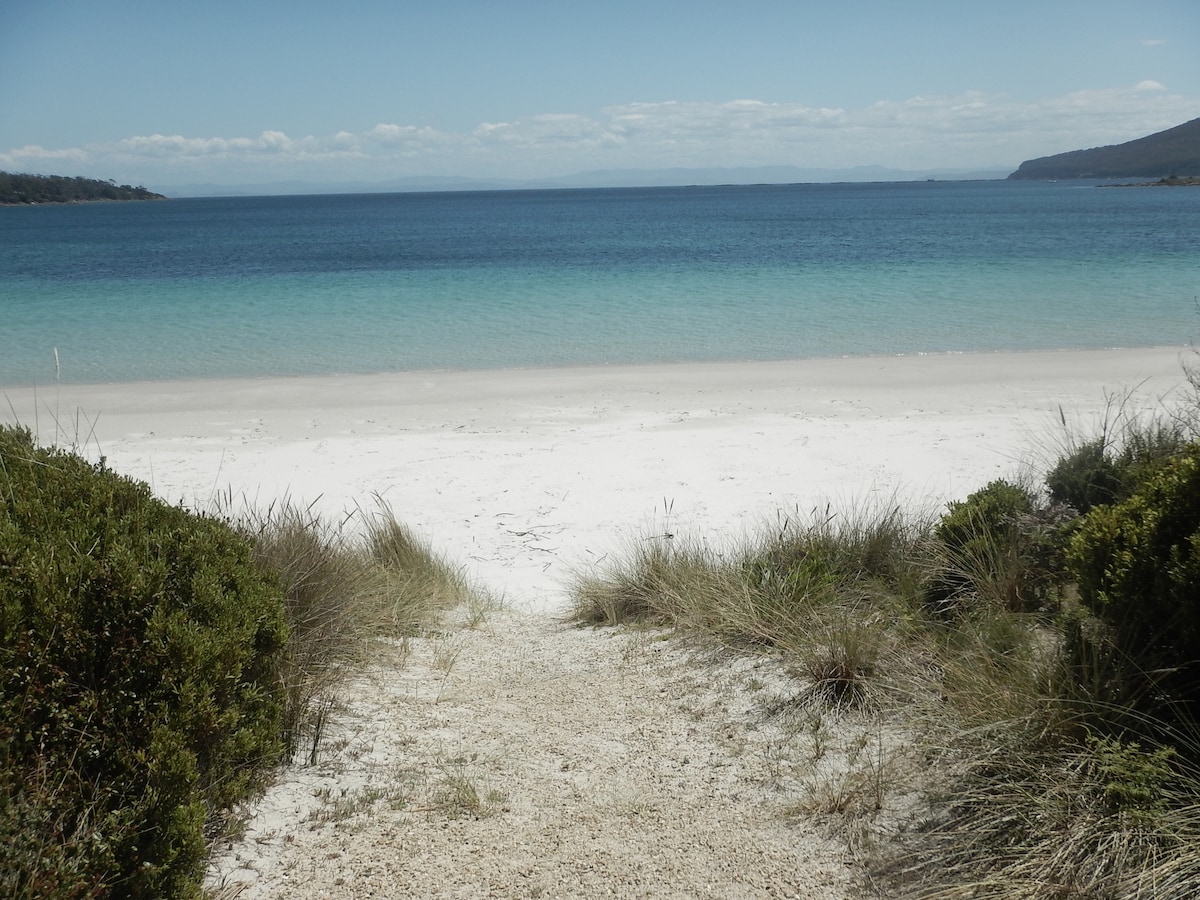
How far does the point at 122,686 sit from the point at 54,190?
154173mm

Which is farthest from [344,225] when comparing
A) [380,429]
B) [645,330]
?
[380,429]

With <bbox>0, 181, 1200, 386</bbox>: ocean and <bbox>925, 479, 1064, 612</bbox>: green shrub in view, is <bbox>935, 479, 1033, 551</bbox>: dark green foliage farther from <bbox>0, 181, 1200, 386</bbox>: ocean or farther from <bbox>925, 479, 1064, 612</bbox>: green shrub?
<bbox>0, 181, 1200, 386</bbox>: ocean

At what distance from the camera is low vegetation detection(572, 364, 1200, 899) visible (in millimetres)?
2691

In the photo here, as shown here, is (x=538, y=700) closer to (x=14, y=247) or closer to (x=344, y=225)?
(x=14, y=247)

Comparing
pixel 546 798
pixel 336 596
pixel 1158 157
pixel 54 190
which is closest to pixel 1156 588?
pixel 546 798

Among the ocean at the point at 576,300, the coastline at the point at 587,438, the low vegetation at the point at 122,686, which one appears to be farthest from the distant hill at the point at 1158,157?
the low vegetation at the point at 122,686

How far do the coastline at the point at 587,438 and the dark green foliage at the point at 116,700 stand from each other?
223 cm

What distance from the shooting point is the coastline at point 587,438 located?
8031 mm

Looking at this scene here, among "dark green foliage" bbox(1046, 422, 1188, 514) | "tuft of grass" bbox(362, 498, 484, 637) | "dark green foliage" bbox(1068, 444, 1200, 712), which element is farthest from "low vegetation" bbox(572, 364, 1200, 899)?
"tuft of grass" bbox(362, 498, 484, 637)

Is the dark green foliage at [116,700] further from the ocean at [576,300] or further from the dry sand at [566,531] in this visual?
the ocean at [576,300]

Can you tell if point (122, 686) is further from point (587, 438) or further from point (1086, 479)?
point (587, 438)

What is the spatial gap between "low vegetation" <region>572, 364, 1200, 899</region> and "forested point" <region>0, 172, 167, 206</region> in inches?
5742

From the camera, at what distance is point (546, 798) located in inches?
137

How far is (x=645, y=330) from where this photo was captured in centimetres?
2031
